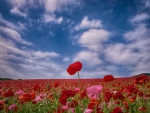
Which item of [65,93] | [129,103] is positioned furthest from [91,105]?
[129,103]

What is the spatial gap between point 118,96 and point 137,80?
36 cm

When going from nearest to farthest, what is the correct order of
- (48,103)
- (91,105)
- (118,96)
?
(91,105)
(118,96)
(48,103)

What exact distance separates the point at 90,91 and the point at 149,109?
1.65 metres

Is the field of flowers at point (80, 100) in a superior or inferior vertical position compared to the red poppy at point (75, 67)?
inferior

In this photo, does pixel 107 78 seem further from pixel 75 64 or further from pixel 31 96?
pixel 31 96

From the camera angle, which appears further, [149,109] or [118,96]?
[149,109]

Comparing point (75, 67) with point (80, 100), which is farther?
point (80, 100)

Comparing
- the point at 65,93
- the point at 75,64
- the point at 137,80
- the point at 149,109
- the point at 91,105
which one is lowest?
the point at 149,109

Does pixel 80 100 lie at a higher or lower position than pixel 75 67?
lower

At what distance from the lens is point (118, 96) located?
2307 millimetres

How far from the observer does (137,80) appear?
2344 mm

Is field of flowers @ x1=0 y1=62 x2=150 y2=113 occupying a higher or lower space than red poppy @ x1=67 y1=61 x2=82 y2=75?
lower

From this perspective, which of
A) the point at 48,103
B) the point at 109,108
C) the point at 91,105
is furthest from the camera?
the point at 48,103

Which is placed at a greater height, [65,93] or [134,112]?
[65,93]
